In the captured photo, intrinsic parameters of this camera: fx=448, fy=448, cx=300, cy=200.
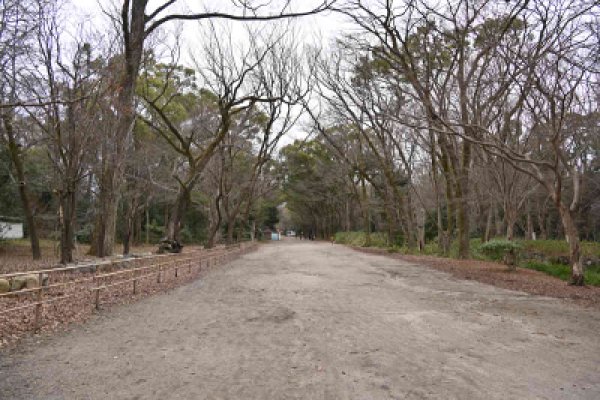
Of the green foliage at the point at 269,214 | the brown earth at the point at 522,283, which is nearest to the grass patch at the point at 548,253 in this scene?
the brown earth at the point at 522,283

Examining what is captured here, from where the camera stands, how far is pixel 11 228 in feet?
86.9

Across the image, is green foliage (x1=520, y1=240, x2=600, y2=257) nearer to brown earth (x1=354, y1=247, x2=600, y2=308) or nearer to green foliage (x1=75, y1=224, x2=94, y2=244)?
brown earth (x1=354, y1=247, x2=600, y2=308)

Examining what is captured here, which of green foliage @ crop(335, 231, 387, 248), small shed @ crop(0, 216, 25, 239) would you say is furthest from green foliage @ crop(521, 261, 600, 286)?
small shed @ crop(0, 216, 25, 239)

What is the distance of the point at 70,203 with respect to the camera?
14336 millimetres

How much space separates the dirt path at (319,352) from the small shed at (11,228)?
791 inches

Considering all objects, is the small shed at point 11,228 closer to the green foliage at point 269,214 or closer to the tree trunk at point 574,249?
the tree trunk at point 574,249

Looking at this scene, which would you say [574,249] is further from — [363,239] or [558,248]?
[363,239]

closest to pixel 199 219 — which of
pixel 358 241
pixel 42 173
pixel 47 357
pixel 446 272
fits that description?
pixel 358 241

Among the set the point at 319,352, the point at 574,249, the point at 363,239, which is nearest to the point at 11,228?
the point at 363,239

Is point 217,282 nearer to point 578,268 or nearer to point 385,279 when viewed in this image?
point 385,279

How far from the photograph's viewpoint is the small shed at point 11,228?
2466 centimetres

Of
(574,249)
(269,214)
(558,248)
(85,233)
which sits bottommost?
(558,248)

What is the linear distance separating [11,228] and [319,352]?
89.6 ft

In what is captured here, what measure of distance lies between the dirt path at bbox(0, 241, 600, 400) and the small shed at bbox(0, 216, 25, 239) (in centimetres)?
2009
